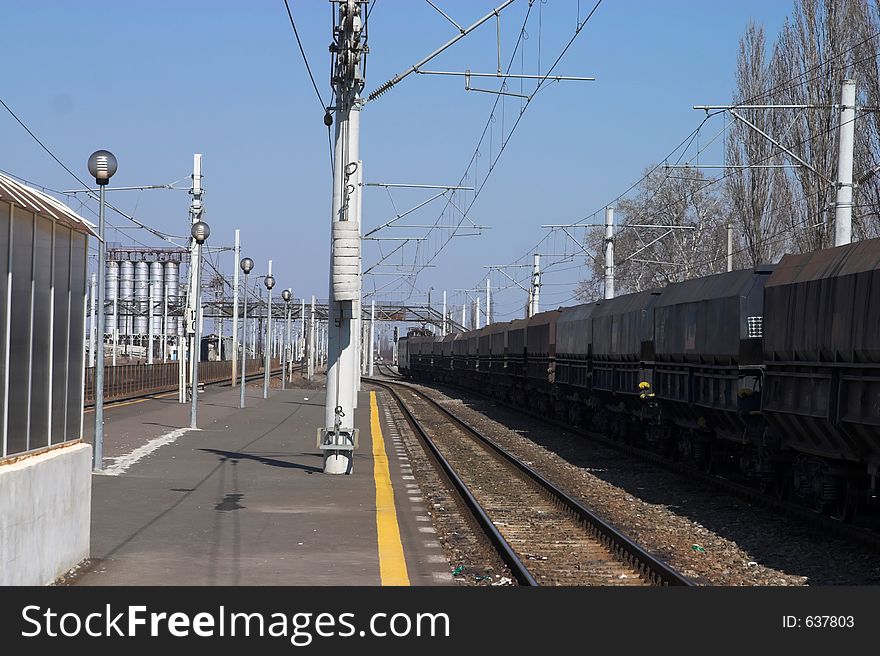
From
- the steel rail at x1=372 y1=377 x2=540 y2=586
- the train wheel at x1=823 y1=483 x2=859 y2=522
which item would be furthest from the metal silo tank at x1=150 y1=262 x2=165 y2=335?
the train wheel at x1=823 y1=483 x2=859 y2=522

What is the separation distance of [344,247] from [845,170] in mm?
8994

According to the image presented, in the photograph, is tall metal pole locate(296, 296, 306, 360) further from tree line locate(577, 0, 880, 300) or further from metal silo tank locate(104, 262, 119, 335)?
tree line locate(577, 0, 880, 300)

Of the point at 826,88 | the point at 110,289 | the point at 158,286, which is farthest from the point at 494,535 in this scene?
the point at 110,289

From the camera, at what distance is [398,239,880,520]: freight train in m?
13.0

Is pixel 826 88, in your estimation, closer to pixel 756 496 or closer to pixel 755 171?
pixel 755 171

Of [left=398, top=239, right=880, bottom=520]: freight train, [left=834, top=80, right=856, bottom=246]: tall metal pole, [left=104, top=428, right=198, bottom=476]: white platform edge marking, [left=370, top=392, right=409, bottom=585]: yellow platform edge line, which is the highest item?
[left=834, top=80, right=856, bottom=246]: tall metal pole

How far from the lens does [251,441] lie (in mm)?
24891

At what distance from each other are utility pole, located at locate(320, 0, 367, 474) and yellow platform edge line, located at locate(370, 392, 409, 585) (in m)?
0.94

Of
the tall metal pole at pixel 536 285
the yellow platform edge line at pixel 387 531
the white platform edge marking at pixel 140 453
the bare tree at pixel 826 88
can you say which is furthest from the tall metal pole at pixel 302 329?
the yellow platform edge line at pixel 387 531

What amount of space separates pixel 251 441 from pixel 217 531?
12.5m

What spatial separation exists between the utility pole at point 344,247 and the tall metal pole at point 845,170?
796 centimetres
